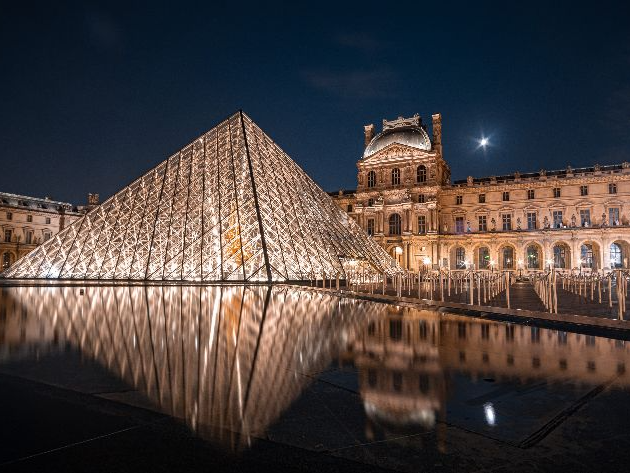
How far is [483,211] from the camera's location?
142ft

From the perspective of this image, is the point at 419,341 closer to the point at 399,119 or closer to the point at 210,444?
the point at 210,444

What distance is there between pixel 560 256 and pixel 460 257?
9.51 metres

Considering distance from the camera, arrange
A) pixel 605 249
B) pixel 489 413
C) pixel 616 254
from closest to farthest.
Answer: pixel 489 413 < pixel 605 249 < pixel 616 254

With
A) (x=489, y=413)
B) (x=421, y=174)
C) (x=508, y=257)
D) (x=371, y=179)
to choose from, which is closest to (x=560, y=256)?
(x=508, y=257)

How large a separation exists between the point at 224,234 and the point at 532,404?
710 inches

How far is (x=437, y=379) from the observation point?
355cm

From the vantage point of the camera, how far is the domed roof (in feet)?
146

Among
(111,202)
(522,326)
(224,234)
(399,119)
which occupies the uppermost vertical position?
(399,119)

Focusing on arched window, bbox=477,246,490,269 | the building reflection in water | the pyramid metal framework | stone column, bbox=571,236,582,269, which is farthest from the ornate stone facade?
stone column, bbox=571,236,582,269

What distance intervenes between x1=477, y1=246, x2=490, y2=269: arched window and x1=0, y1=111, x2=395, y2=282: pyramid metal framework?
22.3m

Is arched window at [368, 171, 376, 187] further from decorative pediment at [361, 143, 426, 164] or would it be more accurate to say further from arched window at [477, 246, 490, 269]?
arched window at [477, 246, 490, 269]

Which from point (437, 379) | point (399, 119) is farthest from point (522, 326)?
point (399, 119)

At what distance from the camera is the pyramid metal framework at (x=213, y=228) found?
1922 centimetres

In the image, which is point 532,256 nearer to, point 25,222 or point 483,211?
point 483,211
